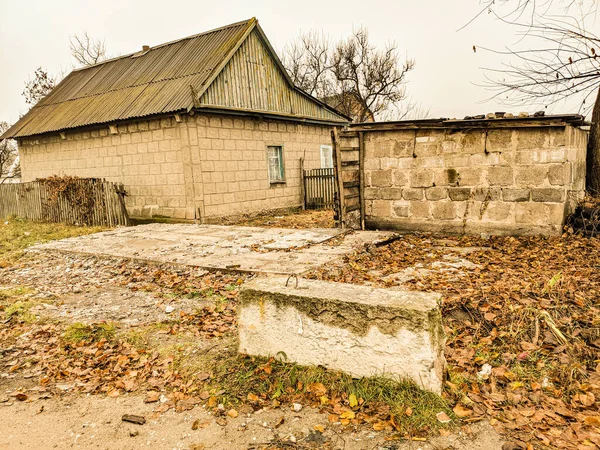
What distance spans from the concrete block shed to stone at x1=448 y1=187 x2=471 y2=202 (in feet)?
0.06

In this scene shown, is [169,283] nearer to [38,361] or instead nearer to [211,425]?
[38,361]

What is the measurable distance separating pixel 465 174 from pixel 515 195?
0.94 m

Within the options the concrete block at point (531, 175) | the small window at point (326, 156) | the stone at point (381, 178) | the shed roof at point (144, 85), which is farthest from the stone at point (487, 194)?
the small window at point (326, 156)

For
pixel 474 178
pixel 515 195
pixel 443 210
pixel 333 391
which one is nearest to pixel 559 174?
pixel 515 195

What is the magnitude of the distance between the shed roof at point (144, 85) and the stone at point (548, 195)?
27.6 feet

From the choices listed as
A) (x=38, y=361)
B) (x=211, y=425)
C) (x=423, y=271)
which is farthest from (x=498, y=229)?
(x=38, y=361)

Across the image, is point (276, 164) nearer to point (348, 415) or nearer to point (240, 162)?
point (240, 162)

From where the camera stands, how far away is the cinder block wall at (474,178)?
7734 millimetres

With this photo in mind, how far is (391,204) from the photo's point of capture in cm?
908

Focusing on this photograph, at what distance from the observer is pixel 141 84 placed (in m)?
14.5

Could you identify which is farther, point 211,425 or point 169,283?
point 169,283

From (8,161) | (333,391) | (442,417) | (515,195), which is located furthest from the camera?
(8,161)

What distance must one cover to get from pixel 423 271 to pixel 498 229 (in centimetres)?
278

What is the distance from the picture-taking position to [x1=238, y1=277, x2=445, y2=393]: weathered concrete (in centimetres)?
312
